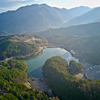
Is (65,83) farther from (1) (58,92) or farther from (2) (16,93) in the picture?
(2) (16,93)

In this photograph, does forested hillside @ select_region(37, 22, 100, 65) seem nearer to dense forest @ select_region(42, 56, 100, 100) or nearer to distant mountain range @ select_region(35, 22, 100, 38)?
distant mountain range @ select_region(35, 22, 100, 38)

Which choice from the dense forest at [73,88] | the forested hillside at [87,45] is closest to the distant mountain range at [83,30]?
the forested hillside at [87,45]

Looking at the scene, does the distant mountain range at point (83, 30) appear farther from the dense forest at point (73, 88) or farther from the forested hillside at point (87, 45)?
the dense forest at point (73, 88)

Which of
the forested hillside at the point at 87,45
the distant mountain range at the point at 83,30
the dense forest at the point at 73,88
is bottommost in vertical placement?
the dense forest at the point at 73,88

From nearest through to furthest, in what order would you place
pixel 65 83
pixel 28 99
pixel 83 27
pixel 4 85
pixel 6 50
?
pixel 28 99 → pixel 4 85 → pixel 65 83 → pixel 6 50 → pixel 83 27

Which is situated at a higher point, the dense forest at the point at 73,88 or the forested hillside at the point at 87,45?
the forested hillside at the point at 87,45

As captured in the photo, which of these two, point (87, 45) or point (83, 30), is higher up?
point (83, 30)

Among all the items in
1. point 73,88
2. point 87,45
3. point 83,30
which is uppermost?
point 83,30

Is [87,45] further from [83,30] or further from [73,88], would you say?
[83,30]

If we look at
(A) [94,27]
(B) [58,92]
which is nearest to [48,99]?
(B) [58,92]

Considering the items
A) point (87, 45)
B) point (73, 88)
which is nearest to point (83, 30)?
point (87, 45)

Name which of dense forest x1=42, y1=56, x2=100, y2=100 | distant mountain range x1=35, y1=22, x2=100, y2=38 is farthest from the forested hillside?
dense forest x1=42, y1=56, x2=100, y2=100
